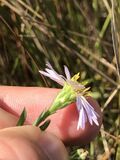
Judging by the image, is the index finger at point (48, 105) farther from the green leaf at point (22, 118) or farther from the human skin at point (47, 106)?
the green leaf at point (22, 118)

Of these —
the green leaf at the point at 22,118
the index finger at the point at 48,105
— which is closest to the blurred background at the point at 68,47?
the index finger at the point at 48,105

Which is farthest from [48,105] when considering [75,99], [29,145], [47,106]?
[29,145]

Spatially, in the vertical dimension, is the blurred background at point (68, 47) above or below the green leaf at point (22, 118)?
below

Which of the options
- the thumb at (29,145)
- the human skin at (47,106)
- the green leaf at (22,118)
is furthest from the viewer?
the human skin at (47,106)

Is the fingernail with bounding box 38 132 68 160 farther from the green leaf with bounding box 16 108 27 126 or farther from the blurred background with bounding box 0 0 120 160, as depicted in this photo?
the blurred background with bounding box 0 0 120 160

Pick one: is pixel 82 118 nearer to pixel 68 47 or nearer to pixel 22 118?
pixel 22 118

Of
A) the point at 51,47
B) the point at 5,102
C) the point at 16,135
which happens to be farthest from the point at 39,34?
the point at 16,135

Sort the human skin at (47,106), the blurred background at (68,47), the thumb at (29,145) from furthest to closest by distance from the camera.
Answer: the blurred background at (68,47) → the human skin at (47,106) → the thumb at (29,145)

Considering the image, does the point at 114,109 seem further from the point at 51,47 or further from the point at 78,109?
the point at 78,109
